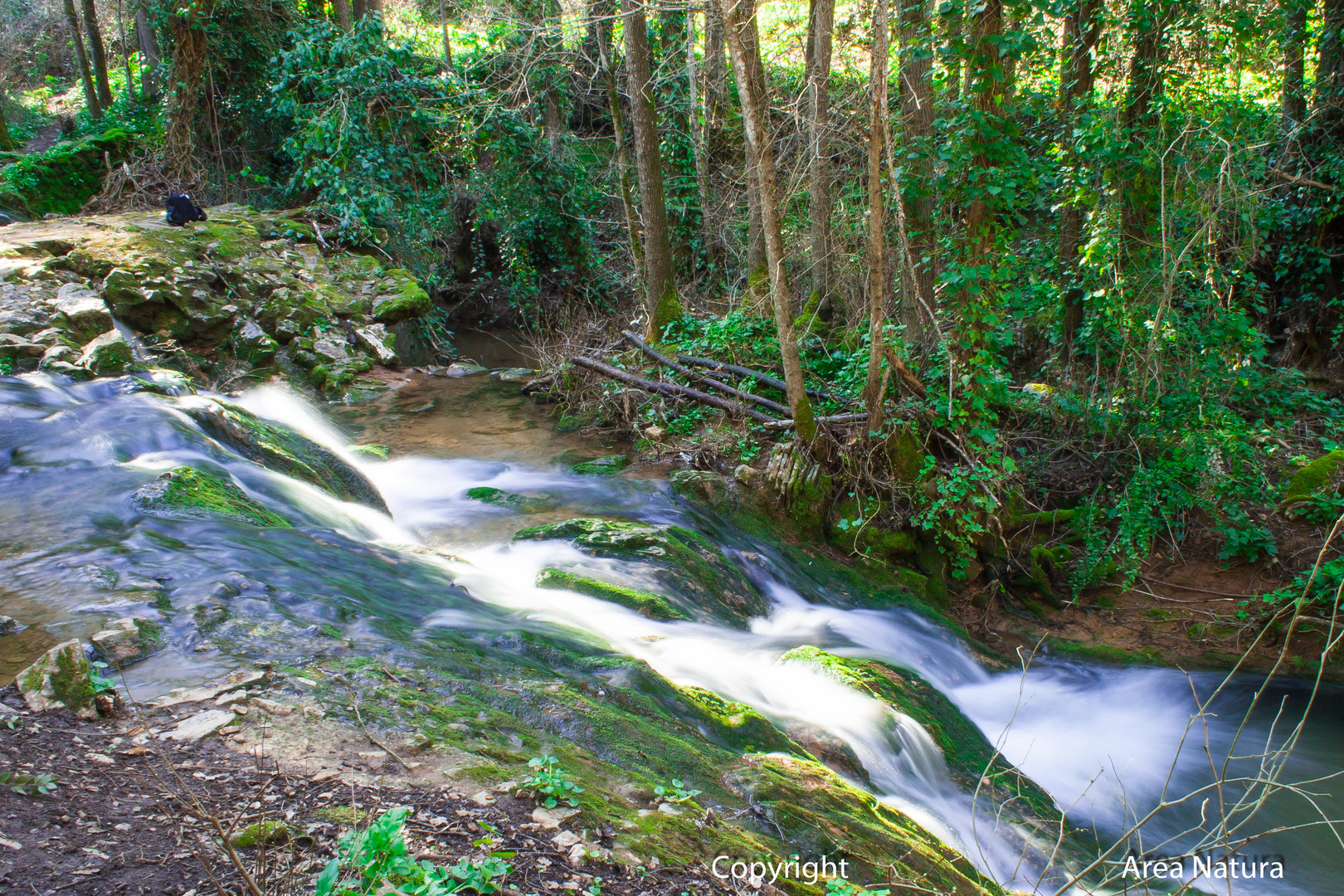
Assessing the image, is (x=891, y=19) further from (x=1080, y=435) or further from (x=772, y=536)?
(x=772, y=536)

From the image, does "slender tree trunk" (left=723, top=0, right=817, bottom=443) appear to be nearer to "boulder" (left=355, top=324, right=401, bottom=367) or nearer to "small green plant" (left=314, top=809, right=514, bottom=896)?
"small green plant" (left=314, top=809, right=514, bottom=896)

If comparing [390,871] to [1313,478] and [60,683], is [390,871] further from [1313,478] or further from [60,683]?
[1313,478]

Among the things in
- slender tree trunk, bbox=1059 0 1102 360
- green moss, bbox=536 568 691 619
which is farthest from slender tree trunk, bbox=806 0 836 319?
green moss, bbox=536 568 691 619

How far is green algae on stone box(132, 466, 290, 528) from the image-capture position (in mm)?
5113

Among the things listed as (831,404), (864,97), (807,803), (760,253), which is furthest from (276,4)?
(807,803)

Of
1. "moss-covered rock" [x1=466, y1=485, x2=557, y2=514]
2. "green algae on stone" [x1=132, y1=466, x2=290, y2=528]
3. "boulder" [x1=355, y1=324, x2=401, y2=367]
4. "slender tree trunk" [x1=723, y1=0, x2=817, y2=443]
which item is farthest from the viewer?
"boulder" [x1=355, y1=324, x2=401, y2=367]

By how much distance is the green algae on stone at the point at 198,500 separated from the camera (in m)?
5.11

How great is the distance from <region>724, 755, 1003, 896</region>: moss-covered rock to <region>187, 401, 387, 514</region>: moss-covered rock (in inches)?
201

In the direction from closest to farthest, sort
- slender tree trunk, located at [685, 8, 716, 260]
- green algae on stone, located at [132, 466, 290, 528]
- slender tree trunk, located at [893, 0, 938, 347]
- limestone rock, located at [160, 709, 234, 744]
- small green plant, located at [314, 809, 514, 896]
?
small green plant, located at [314, 809, 514, 896]
limestone rock, located at [160, 709, 234, 744]
green algae on stone, located at [132, 466, 290, 528]
slender tree trunk, located at [893, 0, 938, 347]
slender tree trunk, located at [685, 8, 716, 260]

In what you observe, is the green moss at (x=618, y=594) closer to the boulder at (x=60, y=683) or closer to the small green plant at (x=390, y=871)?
the boulder at (x=60, y=683)

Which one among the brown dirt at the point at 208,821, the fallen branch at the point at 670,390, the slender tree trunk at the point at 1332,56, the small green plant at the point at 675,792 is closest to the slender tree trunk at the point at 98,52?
the fallen branch at the point at 670,390

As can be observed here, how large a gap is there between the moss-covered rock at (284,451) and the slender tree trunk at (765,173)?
4.27 m

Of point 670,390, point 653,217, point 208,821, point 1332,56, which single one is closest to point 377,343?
point 653,217

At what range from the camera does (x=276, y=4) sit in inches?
625
